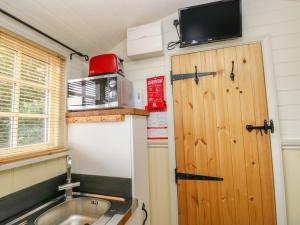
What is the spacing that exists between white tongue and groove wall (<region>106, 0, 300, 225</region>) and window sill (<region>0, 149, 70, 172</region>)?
847mm

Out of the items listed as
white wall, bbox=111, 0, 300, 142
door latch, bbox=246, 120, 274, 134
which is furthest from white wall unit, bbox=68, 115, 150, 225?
white wall, bbox=111, 0, 300, 142

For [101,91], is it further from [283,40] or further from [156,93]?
[283,40]

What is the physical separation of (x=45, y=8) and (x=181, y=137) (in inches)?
59.1

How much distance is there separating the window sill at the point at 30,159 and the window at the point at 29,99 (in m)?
0.01

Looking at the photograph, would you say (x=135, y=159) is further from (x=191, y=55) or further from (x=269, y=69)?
(x=269, y=69)

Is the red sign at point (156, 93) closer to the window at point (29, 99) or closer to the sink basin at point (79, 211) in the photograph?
the window at point (29, 99)

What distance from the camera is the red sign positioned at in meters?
1.78

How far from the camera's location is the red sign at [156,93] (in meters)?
1.78

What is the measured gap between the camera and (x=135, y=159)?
Result: 1465mm

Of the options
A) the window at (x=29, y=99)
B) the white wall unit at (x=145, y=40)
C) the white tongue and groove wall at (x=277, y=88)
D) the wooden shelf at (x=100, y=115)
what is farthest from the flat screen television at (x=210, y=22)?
the window at (x=29, y=99)

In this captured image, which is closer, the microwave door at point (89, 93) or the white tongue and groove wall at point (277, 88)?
the white tongue and groove wall at point (277, 88)

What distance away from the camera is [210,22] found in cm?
158

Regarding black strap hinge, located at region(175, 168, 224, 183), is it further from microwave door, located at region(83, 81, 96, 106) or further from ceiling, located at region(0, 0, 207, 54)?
ceiling, located at region(0, 0, 207, 54)

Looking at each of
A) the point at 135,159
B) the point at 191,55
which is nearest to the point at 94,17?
the point at 191,55
